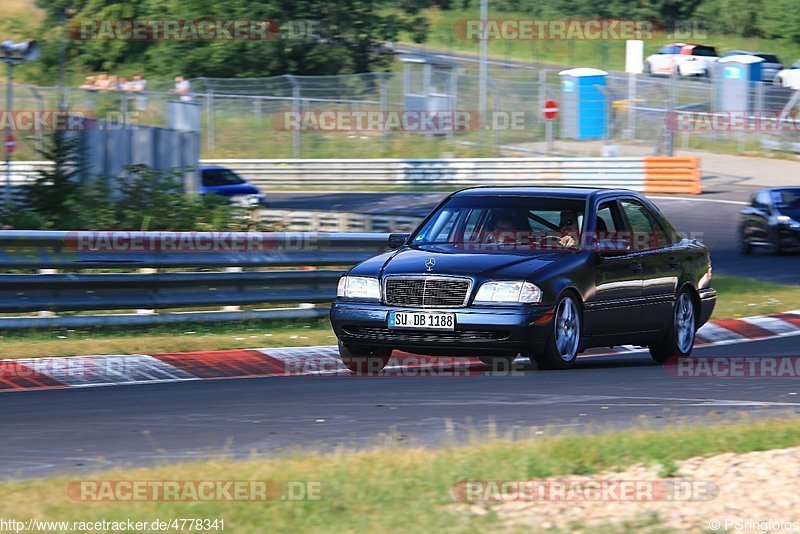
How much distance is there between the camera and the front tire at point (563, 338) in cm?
1025

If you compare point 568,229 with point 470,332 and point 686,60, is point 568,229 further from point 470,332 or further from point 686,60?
point 686,60

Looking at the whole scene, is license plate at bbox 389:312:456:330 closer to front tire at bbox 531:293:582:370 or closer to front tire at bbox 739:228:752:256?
front tire at bbox 531:293:582:370

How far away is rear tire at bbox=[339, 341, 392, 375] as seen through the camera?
417 inches

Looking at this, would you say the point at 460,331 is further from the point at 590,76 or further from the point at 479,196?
the point at 590,76

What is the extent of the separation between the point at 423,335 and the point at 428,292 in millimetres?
325

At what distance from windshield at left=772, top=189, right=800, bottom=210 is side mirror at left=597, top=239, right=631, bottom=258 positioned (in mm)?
14147

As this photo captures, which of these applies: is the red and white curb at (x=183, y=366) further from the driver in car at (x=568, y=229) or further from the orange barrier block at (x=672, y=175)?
the orange barrier block at (x=672, y=175)

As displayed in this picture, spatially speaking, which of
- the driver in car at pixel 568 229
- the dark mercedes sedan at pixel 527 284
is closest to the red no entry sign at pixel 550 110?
the dark mercedes sedan at pixel 527 284

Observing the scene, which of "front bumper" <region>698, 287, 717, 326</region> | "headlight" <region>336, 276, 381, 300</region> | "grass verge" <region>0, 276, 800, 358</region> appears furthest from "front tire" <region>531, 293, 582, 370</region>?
"grass verge" <region>0, 276, 800, 358</region>

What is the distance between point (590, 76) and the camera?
42.2 meters

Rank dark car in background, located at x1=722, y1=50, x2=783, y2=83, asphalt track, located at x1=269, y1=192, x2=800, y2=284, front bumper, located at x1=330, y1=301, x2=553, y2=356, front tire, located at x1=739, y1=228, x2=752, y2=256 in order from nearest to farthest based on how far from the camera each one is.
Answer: front bumper, located at x1=330, y1=301, x2=553, y2=356 < asphalt track, located at x1=269, y1=192, x2=800, y2=284 < front tire, located at x1=739, y1=228, x2=752, y2=256 < dark car in background, located at x1=722, y1=50, x2=783, y2=83

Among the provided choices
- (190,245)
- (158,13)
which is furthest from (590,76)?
(190,245)

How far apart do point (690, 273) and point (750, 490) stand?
266 inches

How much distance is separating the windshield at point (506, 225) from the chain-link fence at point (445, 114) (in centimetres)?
2851
